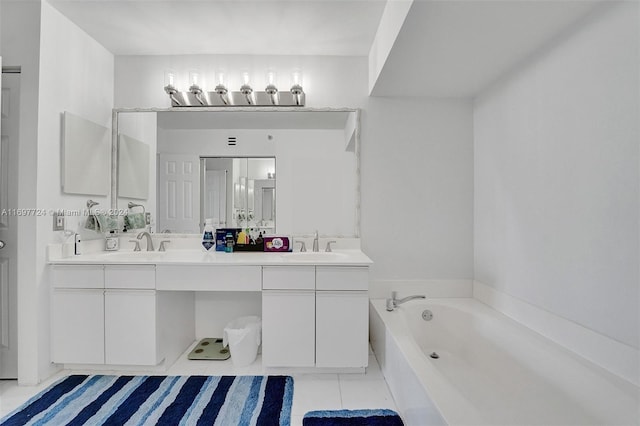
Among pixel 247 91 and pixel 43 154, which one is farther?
pixel 247 91

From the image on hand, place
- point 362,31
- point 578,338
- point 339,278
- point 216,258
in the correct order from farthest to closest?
point 362,31 → point 216,258 → point 339,278 → point 578,338

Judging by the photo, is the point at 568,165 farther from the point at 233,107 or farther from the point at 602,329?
the point at 233,107

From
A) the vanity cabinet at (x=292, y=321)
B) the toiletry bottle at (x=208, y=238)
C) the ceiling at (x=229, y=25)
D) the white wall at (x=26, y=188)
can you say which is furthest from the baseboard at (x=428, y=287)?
the white wall at (x=26, y=188)

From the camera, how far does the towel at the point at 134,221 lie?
2.47 metres

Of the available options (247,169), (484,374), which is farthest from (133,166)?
(484,374)

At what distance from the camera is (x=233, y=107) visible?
2527 millimetres

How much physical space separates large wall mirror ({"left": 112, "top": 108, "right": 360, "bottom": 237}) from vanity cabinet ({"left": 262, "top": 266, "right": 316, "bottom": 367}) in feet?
1.99

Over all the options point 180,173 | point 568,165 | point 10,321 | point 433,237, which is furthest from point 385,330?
point 10,321

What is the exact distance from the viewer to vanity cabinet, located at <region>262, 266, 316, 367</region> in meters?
1.97

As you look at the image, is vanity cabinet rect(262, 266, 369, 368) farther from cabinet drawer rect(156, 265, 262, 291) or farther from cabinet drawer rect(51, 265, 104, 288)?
cabinet drawer rect(51, 265, 104, 288)

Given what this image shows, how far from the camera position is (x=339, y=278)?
6.50 feet

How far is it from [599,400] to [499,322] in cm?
73

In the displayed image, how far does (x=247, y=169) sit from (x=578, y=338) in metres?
2.29

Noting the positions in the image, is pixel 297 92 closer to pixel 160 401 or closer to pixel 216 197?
pixel 216 197
